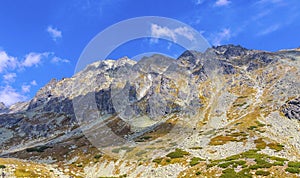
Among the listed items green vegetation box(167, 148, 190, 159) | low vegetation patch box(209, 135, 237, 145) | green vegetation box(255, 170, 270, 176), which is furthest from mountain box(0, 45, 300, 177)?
low vegetation patch box(209, 135, 237, 145)

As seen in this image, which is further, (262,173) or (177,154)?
(177,154)

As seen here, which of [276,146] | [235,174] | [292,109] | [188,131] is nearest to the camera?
[235,174]

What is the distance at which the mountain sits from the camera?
165 ft

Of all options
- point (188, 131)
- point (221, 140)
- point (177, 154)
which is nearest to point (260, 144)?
point (221, 140)

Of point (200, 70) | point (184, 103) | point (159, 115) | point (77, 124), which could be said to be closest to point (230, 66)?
point (200, 70)

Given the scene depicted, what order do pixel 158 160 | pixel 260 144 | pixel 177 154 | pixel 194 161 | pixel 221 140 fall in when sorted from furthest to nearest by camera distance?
pixel 221 140, pixel 260 144, pixel 177 154, pixel 158 160, pixel 194 161

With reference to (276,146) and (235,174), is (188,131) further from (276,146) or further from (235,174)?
(235,174)

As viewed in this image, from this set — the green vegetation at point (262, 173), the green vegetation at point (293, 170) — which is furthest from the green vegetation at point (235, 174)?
the green vegetation at point (293, 170)

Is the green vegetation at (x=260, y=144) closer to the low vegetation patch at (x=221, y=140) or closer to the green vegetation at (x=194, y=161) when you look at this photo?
the low vegetation patch at (x=221, y=140)

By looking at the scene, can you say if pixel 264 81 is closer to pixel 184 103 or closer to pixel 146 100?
pixel 184 103

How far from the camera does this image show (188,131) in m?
A: 93.7

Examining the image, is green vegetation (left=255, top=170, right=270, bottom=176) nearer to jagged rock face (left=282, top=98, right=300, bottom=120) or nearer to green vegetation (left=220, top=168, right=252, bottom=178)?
green vegetation (left=220, top=168, right=252, bottom=178)

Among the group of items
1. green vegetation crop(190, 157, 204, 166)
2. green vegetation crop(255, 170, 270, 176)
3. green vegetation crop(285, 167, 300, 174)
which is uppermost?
green vegetation crop(190, 157, 204, 166)

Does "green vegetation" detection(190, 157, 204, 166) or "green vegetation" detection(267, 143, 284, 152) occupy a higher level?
"green vegetation" detection(190, 157, 204, 166)
